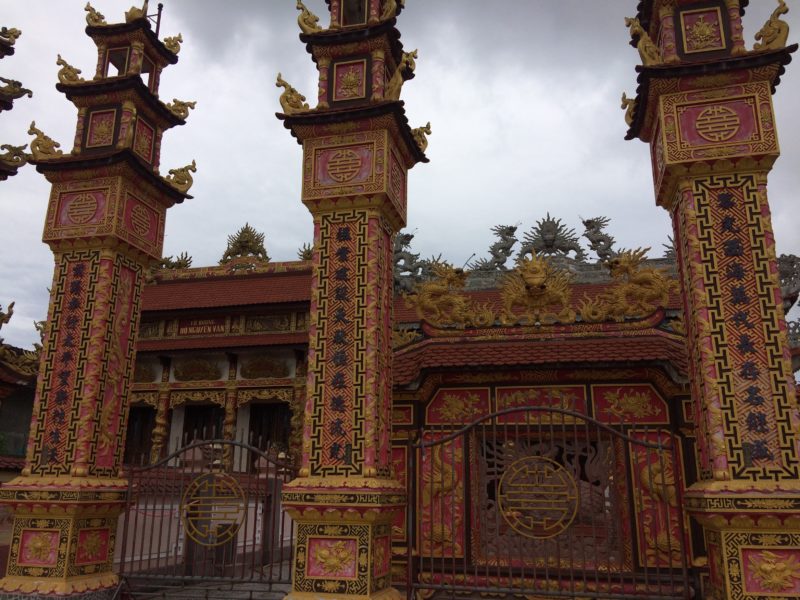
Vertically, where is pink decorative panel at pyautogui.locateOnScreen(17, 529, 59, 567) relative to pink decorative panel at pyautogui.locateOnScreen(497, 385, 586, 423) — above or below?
below

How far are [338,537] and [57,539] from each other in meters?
3.44

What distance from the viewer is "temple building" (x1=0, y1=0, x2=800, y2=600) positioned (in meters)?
6.31

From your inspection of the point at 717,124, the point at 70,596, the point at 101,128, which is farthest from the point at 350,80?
the point at 70,596

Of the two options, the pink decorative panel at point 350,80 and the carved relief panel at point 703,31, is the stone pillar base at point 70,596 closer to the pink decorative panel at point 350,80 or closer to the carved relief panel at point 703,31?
the pink decorative panel at point 350,80

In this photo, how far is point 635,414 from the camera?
29.5ft

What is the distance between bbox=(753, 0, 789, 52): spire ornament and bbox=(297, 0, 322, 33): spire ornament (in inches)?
196

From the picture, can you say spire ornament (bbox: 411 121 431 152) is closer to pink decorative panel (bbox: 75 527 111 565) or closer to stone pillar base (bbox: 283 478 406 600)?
stone pillar base (bbox: 283 478 406 600)

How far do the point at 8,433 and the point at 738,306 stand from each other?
1476 centimetres

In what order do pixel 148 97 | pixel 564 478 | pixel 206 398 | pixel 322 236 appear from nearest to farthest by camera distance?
pixel 564 478 → pixel 322 236 → pixel 148 97 → pixel 206 398

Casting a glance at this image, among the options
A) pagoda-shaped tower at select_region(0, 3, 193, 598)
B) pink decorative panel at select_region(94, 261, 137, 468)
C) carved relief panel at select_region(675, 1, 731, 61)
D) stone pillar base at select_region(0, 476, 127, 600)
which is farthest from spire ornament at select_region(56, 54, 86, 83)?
carved relief panel at select_region(675, 1, 731, 61)

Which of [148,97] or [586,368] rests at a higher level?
[148,97]

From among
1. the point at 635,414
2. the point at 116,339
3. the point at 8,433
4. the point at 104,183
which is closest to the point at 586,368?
the point at 635,414

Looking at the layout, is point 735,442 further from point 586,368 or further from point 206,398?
point 206,398

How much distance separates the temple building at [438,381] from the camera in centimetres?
631
